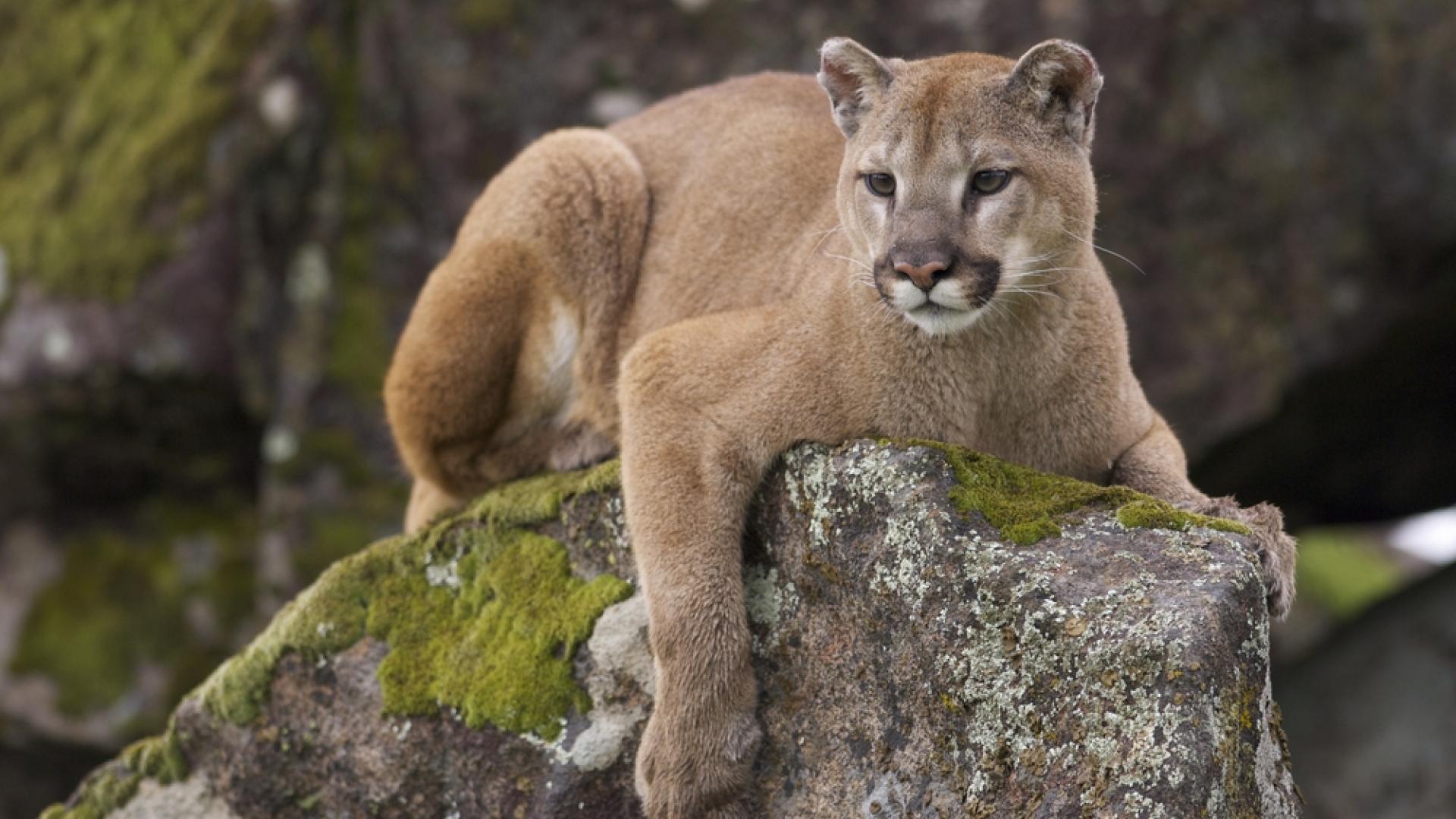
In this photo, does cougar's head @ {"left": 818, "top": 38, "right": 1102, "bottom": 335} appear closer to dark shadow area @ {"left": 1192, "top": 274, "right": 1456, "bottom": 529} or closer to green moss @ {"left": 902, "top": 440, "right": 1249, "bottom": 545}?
green moss @ {"left": 902, "top": 440, "right": 1249, "bottom": 545}

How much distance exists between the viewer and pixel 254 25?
36.5 feet

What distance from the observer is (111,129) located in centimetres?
1141

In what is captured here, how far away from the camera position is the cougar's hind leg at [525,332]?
713cm

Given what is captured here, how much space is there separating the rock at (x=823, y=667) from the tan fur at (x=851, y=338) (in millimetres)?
231

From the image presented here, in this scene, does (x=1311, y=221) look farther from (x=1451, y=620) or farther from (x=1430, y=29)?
(x=1451, y=620)

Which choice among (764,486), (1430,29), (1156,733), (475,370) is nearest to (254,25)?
(475,370)

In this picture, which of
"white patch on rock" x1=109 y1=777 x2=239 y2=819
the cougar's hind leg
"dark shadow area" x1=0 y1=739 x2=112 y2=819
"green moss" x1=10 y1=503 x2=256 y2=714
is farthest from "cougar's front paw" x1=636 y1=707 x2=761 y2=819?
"dark shadow area" x1=0 y1=739 x2=112 y2=819

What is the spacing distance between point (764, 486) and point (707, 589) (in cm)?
47

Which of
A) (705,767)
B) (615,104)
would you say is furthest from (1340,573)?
(705,767)

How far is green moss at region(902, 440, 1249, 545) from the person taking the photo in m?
4.78

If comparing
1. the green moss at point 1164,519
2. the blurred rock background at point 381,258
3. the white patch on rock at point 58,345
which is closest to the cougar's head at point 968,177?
the green moss at point 1164,519

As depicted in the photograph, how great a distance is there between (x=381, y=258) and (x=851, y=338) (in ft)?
19.6

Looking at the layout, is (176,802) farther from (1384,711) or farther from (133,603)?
(1384,711)

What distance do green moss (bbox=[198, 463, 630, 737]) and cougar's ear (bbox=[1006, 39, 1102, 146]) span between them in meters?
2.20
